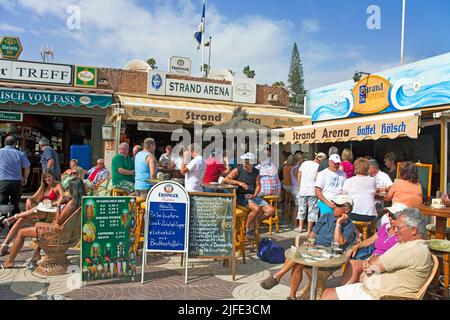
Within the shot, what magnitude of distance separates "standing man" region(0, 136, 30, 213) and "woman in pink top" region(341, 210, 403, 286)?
548 centimetres

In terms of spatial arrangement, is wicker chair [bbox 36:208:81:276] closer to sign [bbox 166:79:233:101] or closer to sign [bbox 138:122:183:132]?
sign [bbox 138:122:183:132]

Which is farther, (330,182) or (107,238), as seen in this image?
(330,182)

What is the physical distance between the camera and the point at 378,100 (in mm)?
9625

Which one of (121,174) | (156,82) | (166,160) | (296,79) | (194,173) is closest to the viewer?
(194,173)

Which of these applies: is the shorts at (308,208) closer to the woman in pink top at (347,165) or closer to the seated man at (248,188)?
the woman in pink top at (347,165)

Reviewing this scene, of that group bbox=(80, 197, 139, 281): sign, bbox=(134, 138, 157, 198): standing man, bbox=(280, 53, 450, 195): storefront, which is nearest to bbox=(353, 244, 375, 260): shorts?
bbox=(80, 197, 139, 281): sign

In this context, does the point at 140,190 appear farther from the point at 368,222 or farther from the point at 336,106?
the point at 336,106

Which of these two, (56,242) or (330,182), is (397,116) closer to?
(330,182)

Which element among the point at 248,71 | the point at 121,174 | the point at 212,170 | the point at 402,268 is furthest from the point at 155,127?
the point at 248,71

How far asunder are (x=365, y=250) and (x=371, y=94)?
7561 mm

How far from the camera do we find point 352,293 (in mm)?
2725
